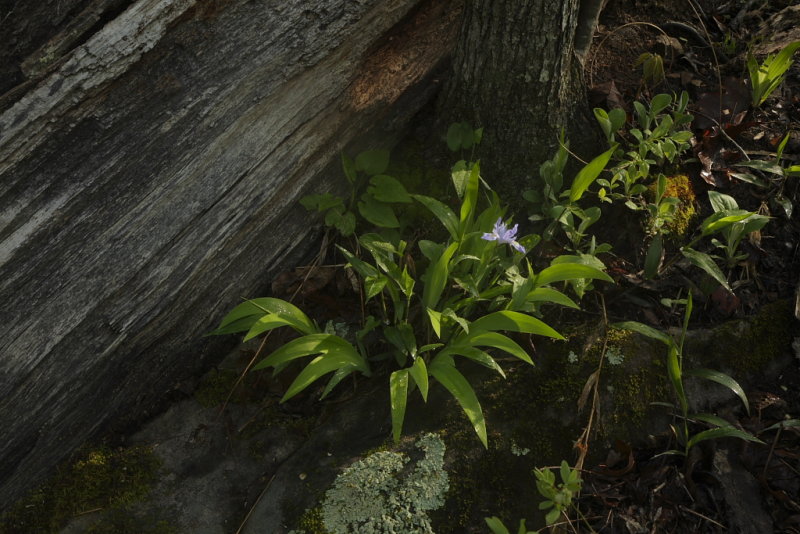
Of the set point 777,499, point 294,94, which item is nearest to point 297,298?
point 294,94

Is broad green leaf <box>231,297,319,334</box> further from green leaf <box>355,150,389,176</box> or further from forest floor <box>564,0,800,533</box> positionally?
forest floor <box>564,0,800,533</box>

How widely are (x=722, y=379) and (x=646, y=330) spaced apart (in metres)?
0.29

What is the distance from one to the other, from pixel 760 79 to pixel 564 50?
0.89 meters

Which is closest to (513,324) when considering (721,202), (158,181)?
(721,202)

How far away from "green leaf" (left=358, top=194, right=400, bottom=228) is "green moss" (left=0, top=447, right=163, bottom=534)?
3.94ft

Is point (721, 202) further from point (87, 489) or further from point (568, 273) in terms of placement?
point (87, 489)

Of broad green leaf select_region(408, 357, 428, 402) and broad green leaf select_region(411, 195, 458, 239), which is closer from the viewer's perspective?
broad green leaf select_region(408, 357, 428, 402)

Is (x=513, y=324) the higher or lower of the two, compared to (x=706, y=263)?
higher

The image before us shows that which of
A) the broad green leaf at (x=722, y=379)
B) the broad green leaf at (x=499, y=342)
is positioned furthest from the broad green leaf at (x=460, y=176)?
the broad green leaf at (x=722, y=379)

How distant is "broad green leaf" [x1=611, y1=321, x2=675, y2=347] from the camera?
224 cm

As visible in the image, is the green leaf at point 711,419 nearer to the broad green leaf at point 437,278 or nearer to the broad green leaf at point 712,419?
the broad green leaf at point 712,419

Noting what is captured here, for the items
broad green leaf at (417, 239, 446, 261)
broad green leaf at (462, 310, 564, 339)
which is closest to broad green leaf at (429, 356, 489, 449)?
broad green leaf at (462, 310, 564, 339)

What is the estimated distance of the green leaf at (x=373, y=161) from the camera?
2.71 metres

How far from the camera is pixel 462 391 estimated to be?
2.12 metres
